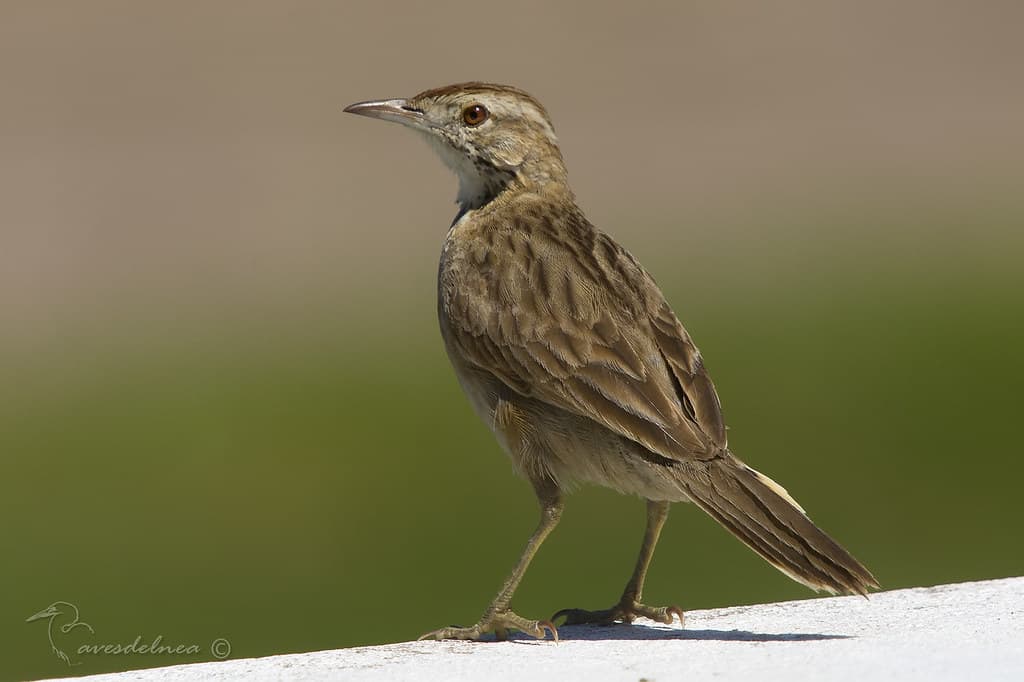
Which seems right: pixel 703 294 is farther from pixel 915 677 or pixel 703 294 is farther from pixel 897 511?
pixel 915 677

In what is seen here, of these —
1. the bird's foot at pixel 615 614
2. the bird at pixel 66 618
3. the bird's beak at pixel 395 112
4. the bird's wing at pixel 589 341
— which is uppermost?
the bird's beak at pixel 395 112

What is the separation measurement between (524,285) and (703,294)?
54.3ft

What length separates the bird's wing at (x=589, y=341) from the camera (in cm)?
739

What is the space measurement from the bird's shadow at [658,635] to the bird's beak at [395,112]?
2.68m

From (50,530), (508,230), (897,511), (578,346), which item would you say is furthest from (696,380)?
(50,530)

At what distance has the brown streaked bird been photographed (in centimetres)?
710

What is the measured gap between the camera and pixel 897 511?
15906 mm

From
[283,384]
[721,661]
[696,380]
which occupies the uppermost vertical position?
[696,380]

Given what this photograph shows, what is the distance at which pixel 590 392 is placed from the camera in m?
7.48

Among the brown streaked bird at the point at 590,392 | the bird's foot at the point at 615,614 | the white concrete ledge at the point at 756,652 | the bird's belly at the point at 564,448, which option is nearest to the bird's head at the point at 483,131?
the brown streaked bird at the point at 590,392

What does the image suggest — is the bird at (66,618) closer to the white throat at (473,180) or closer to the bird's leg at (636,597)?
the white throat at (473,180)

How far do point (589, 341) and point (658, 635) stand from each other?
48.4 inches

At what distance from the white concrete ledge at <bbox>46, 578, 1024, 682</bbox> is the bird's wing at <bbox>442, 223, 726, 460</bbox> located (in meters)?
0.77

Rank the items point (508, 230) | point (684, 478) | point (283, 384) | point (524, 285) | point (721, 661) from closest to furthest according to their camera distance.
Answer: point (721, 661) < point (684, 478) < point (524, 285) < point (508, 230) < point (283, 384)
